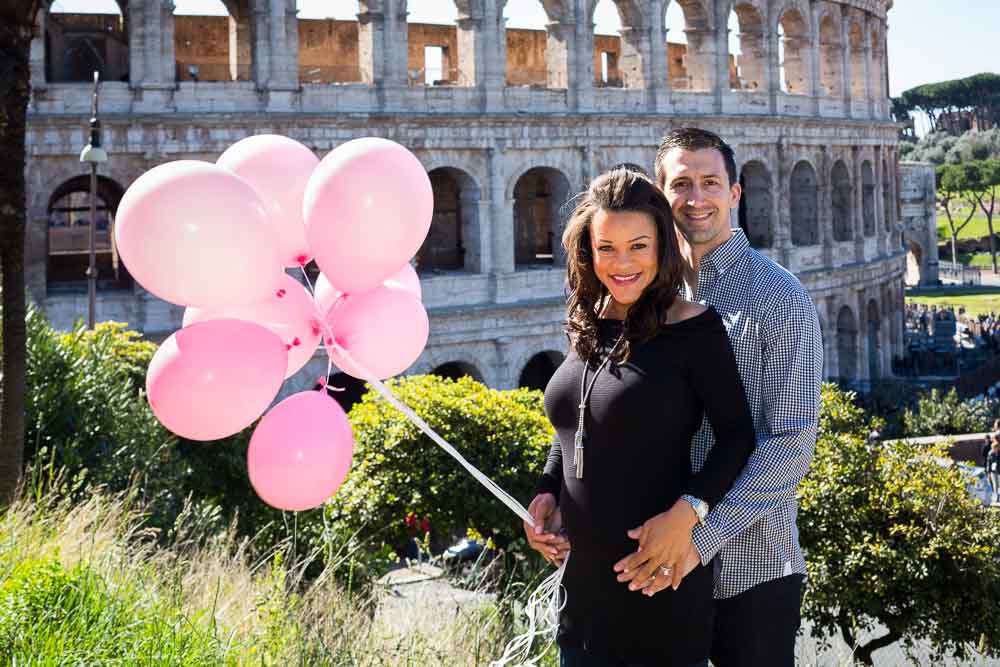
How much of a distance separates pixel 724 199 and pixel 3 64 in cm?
572

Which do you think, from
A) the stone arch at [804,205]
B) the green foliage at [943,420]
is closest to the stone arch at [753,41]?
the stone arch at [804,205]

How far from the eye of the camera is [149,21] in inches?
702

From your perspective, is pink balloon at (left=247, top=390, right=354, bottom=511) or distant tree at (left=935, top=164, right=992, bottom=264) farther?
distant tree at (left=935, top=164, right=992, bottom=264)

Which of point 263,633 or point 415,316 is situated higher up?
point 415,316

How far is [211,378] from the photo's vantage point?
4551mm

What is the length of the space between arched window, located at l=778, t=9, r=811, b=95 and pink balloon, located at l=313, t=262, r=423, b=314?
23276mm

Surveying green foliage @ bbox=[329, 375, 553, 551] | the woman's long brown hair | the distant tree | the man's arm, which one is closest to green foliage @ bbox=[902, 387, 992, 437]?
green foliage @ bbox=[329, 375, 553, 551]

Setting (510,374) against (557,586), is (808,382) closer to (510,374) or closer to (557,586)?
(557,586)

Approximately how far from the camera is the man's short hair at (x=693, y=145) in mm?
4082

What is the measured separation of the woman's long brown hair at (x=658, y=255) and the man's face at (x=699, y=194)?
0.30m

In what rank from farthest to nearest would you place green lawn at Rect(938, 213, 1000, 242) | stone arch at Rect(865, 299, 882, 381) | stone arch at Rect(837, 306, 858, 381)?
green lawn at Rect(938, 213, 1000, 242) < stone arch at Rect(865, 299, 882, 381) < stone arch at Rect(837, 306, 858, 381)

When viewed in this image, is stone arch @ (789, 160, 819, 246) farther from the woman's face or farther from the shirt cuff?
the shirt cuff

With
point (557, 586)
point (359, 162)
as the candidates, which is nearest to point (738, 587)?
point (557, 586)

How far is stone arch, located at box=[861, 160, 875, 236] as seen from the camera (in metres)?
31.4
